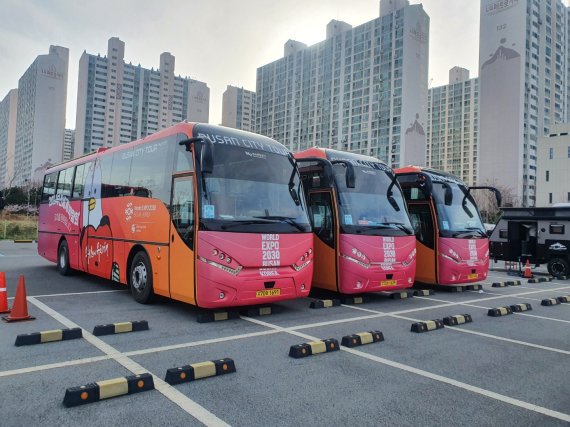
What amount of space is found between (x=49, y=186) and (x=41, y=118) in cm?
7943

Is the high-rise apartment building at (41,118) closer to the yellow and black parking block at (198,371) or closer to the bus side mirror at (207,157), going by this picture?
the bus side mirror at (207,157)

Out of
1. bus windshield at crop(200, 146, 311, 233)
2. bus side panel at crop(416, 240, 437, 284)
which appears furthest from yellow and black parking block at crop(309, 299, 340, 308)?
bus side panel at crop(416, 240, 437, 284)

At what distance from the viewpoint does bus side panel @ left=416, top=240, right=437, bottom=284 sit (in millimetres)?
11506

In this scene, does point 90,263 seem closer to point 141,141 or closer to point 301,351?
point 141,141

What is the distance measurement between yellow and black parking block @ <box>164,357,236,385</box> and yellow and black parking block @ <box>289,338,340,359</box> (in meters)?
0.88

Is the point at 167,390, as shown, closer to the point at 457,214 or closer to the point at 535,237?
the point at 457,214

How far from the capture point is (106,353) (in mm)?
5383

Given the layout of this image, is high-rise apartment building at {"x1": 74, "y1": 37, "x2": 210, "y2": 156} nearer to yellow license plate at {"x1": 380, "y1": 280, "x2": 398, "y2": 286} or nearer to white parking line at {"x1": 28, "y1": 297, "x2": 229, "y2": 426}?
yellow license plate at {"x1": 380, "y1": 280, "x2": 398, "y2": 286}

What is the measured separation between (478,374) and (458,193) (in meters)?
7.99

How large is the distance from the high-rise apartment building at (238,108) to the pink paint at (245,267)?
347 feet

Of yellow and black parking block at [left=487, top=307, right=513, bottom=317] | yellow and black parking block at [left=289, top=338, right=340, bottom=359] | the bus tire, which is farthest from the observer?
yellow and black parking block at [left=487, top=307, right=513, bottom=317]

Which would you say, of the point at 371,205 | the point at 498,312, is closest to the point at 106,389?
the point at 371,205

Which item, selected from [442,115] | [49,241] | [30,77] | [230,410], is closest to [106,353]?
[230,410]

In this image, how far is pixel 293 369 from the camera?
16.4 feet
